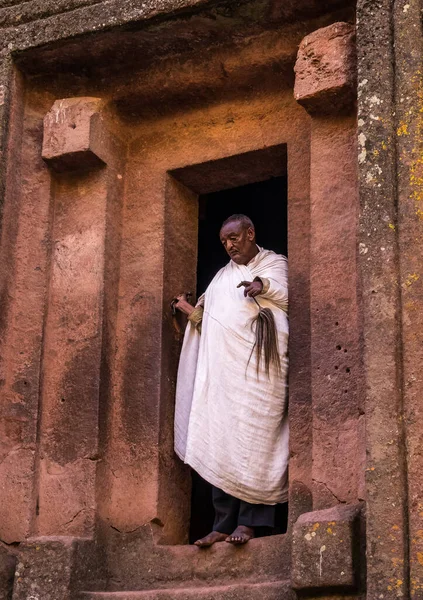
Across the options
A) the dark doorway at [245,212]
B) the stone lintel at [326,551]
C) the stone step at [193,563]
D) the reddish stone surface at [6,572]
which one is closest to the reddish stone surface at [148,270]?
the stone step at [193,563]

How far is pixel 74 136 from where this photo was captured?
7.03 m

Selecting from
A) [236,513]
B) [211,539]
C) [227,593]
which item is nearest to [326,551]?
[227,593]

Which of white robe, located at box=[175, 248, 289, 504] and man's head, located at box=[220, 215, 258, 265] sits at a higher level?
man's head, located at box=[220, 215, 258, 265]

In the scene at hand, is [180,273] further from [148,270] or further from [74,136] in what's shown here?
[74,136]

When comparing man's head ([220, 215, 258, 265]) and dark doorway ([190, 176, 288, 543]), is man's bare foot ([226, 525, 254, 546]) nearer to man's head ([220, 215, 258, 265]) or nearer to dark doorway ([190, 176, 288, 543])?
man's head ([220, 215, 258, 265])

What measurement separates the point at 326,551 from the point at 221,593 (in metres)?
0.60

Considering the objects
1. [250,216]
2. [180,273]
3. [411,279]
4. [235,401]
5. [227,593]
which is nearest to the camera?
[411,279]

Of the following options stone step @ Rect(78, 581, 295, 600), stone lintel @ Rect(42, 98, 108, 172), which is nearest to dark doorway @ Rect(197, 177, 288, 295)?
stone lintel @ Rect(42, 98, 108, 172)

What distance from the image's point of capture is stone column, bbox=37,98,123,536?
21.6 ft

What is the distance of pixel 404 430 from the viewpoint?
5473 millimetres

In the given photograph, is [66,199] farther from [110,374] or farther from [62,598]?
[62,598]

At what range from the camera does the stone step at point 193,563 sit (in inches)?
240

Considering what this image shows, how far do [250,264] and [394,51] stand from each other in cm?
147

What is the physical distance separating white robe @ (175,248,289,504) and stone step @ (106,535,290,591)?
0.31m
